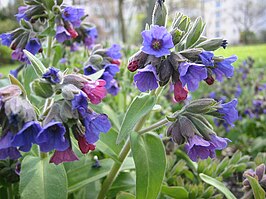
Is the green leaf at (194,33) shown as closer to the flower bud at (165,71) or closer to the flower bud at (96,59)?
the flower bud at (165,71)

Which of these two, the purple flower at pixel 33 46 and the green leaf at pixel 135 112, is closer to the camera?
the green leaf at pixel 135 112

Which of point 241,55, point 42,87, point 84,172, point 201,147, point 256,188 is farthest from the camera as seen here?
point 241,55

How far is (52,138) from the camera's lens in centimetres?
105

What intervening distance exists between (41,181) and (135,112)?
38cm

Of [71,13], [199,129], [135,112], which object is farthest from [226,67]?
[71,13]

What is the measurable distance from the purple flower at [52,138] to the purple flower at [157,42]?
344mm

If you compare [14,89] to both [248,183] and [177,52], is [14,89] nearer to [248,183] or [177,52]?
[177,52]

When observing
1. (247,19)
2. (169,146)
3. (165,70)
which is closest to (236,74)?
(169,146)

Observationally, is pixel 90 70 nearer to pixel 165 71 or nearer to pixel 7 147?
pixel 165 71

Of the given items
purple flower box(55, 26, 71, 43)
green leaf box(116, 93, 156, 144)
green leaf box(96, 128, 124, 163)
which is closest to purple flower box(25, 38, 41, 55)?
purple flower box(55, 26, 71, 43)

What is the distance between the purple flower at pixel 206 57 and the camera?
1.21m

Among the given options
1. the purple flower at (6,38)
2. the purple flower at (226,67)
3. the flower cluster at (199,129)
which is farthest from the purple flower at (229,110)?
the purple flower at (6,38)

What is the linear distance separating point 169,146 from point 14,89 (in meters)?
1.19

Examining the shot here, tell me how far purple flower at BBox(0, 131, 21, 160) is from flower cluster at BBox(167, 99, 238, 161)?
1.70ft
